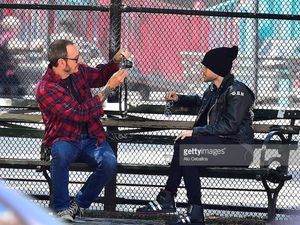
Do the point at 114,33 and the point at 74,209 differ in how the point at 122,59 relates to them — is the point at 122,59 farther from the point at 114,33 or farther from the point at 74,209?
the point at 74,209

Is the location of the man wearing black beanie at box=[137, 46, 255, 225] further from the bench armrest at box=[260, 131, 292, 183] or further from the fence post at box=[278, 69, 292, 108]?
the fence post at box=[278, 69, 292, 108]

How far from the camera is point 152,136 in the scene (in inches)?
247

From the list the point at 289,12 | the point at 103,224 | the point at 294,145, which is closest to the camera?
the point at 103,224

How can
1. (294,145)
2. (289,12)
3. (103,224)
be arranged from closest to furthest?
(103,224), (294,145), (289,12)

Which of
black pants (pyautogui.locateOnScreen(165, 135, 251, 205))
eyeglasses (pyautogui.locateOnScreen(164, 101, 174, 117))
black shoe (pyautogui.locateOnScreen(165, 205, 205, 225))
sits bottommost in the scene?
black shoe (pyautogui.locateOnScreen(165, 205, 205, 225))

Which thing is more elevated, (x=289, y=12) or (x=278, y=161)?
(x=289, y=12)

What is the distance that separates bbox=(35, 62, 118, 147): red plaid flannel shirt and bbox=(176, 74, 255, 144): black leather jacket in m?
0.70

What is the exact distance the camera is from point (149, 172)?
5.94 meters

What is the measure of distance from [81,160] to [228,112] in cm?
106

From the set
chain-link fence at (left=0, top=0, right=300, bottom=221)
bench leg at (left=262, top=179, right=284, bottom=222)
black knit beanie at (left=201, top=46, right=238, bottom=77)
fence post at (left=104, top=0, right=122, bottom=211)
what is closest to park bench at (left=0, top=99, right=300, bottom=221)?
bench leg at (left=262, top=179, right=284, bottom=222)

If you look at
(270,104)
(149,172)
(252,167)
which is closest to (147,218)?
(149,172)

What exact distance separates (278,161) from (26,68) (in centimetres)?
235

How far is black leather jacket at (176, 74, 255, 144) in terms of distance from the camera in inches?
215

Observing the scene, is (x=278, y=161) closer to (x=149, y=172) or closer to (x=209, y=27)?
(x=149, y=172)
